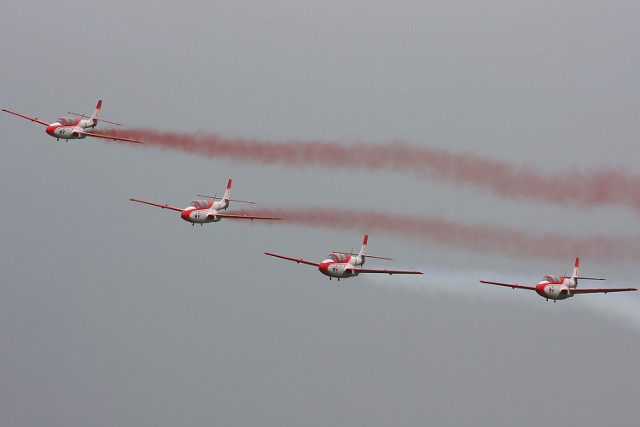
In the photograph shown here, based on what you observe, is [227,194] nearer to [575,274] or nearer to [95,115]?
[95,115]

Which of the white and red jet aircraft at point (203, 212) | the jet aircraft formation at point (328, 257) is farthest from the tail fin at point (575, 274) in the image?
the white and red jet aircraft at point (203, 212)

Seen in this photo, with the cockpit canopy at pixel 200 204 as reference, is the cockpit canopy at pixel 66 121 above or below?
above

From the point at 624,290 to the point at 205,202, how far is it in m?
34.9

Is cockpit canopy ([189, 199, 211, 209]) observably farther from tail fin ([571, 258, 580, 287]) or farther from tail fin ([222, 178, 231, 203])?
tail fin ([571, 258, 580, 287])

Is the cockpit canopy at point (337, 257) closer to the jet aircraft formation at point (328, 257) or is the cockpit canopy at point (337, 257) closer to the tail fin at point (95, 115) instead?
the jet aircraft formation at point (328, 257)

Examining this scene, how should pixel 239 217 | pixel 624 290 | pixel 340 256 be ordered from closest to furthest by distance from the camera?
pixel 624 290 < pixel 340 256 < pixel 239 217

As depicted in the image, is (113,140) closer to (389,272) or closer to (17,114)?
(17,114)

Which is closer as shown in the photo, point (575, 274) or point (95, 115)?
point (575, 274)

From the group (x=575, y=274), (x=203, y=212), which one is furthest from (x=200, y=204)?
(x=575, y=274)

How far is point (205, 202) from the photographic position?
365 feet

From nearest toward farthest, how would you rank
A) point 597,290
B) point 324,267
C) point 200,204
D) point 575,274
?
1. point 597,290
2. point 324,267
3. point 575,274
4. point 200,204

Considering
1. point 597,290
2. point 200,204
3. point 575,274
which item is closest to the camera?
point 597,290

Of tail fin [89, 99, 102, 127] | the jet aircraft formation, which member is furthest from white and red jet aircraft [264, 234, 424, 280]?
tail fin [89, 99, 102, 127]

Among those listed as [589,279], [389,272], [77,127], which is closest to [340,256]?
[389,272]
